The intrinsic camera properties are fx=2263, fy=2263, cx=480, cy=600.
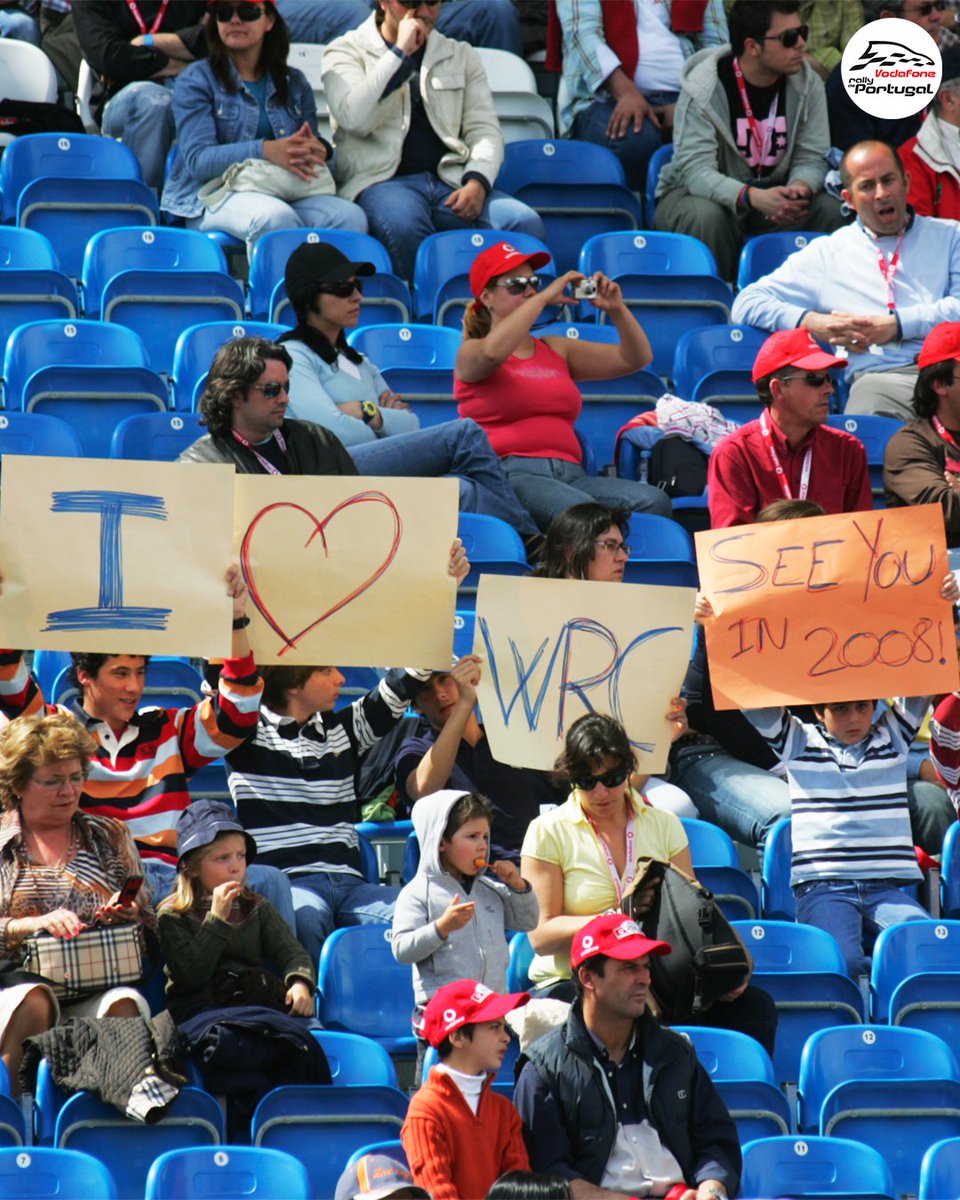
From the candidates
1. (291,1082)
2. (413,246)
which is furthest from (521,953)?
(413,246)

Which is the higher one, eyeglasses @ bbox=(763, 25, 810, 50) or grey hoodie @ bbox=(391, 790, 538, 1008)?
eyeglasses @ bbox=(763, 25, 810, 50)

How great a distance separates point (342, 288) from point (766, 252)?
8.15ft

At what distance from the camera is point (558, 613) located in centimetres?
615

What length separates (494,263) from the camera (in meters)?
7.64

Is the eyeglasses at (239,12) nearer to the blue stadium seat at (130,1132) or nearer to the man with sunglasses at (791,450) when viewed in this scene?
the man with sunglasses at (791,450)

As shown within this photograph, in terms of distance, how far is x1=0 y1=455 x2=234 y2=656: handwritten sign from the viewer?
228 inches

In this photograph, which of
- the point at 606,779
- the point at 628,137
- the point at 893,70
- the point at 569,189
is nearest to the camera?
the point at 606,779

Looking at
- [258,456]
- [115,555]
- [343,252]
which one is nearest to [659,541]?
[258,456]

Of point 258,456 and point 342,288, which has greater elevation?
point 342,288

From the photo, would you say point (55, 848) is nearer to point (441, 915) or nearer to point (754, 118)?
point (441, 915)

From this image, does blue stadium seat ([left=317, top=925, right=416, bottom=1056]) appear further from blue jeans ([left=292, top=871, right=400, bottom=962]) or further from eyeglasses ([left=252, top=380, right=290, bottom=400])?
eyeglasses ([left=252, top=380, right=290, bottom=400])

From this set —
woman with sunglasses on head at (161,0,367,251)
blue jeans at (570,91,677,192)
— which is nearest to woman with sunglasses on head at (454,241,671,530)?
woman with sunglasses on head at (161,0,367,251)

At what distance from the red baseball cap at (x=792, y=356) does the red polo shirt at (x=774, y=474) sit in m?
0.19

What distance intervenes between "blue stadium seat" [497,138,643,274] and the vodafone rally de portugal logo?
1098mm
